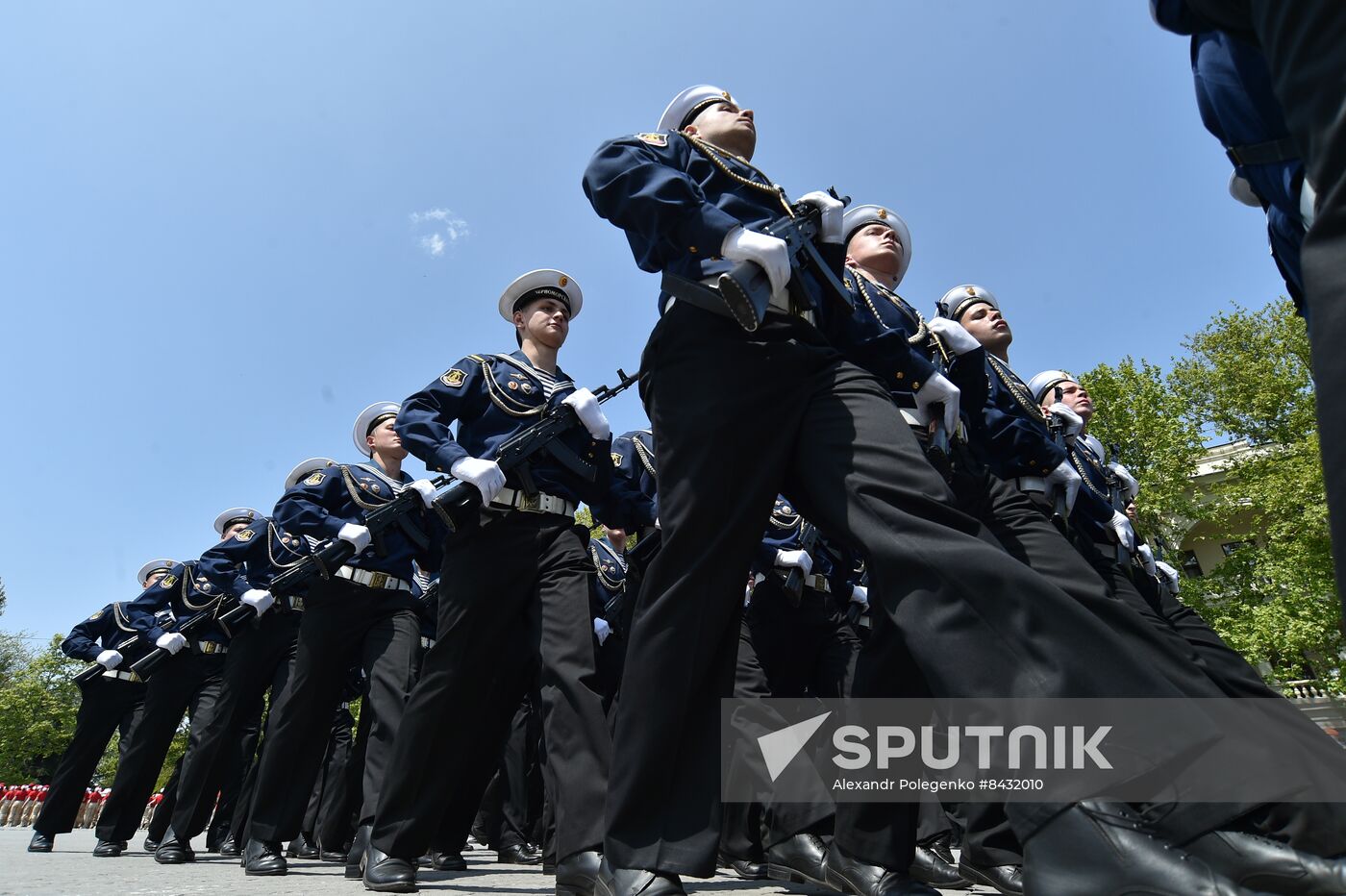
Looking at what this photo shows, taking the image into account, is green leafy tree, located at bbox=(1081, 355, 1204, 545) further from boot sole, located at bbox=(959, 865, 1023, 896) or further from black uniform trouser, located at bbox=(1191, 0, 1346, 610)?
black uniform trouser, located at bbox=(1191, 0, 1346, 610)

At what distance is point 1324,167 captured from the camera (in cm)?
108

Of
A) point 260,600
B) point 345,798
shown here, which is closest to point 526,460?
point 345,798

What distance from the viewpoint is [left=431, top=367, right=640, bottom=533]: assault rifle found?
165 inches

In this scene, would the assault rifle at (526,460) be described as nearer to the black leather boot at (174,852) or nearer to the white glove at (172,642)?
the black leather boot at (174,852)

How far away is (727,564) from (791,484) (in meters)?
0.27

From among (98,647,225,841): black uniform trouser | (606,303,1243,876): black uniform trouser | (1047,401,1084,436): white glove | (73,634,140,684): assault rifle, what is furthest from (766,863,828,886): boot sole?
(73,634,140,684): assault rifle

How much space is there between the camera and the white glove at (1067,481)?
4.82m

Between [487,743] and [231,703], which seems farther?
[231,703]

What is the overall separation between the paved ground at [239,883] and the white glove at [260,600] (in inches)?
79.2

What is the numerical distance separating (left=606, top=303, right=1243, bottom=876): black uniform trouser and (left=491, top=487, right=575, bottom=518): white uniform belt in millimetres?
1633

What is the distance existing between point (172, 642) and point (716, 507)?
764 centimetres

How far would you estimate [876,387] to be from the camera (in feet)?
7.77

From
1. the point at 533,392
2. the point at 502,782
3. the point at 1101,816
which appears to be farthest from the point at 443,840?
the point at 1101,816

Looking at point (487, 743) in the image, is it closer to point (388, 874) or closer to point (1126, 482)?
point (388, 874)
